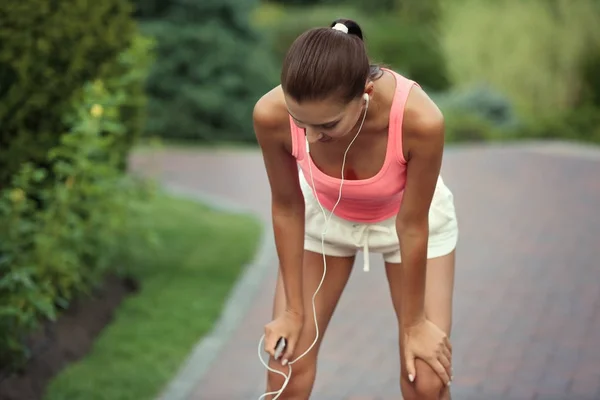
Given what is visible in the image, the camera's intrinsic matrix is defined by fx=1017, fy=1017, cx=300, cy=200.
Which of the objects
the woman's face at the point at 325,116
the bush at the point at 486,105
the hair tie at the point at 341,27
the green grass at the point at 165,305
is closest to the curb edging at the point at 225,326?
the green grass at the point at 165,305

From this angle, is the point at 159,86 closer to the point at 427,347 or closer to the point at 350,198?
the point at 350,198

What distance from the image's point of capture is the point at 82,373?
5254mm

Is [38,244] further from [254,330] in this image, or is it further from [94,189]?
[254,330]

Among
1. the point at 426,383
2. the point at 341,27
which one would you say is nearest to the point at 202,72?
the point at 426,383

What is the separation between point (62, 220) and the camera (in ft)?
17.6

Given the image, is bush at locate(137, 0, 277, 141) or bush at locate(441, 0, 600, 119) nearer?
bush at locate(137, 0, 277, 141)

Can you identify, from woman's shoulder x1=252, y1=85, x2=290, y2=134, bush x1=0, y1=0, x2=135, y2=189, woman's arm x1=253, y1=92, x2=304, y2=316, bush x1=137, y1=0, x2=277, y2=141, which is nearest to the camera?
woman's shoulder x1=252, y1=85, x2=290, y2=134

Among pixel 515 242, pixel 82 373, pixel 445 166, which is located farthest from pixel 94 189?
pixel 445 166

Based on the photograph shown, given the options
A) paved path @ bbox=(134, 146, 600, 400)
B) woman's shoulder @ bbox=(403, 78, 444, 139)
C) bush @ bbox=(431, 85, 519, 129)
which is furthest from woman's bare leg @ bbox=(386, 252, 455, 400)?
bush @ bbox=(431, 85, 519, 129)

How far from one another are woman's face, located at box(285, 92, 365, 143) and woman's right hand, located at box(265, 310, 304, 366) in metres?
0.74

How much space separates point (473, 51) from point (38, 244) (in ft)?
46.7

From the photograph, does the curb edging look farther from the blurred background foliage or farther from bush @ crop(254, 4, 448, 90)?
bush @ crop(254, 4, 448, 90)

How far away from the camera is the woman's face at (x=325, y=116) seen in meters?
2.90

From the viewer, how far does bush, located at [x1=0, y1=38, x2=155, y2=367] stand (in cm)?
485
